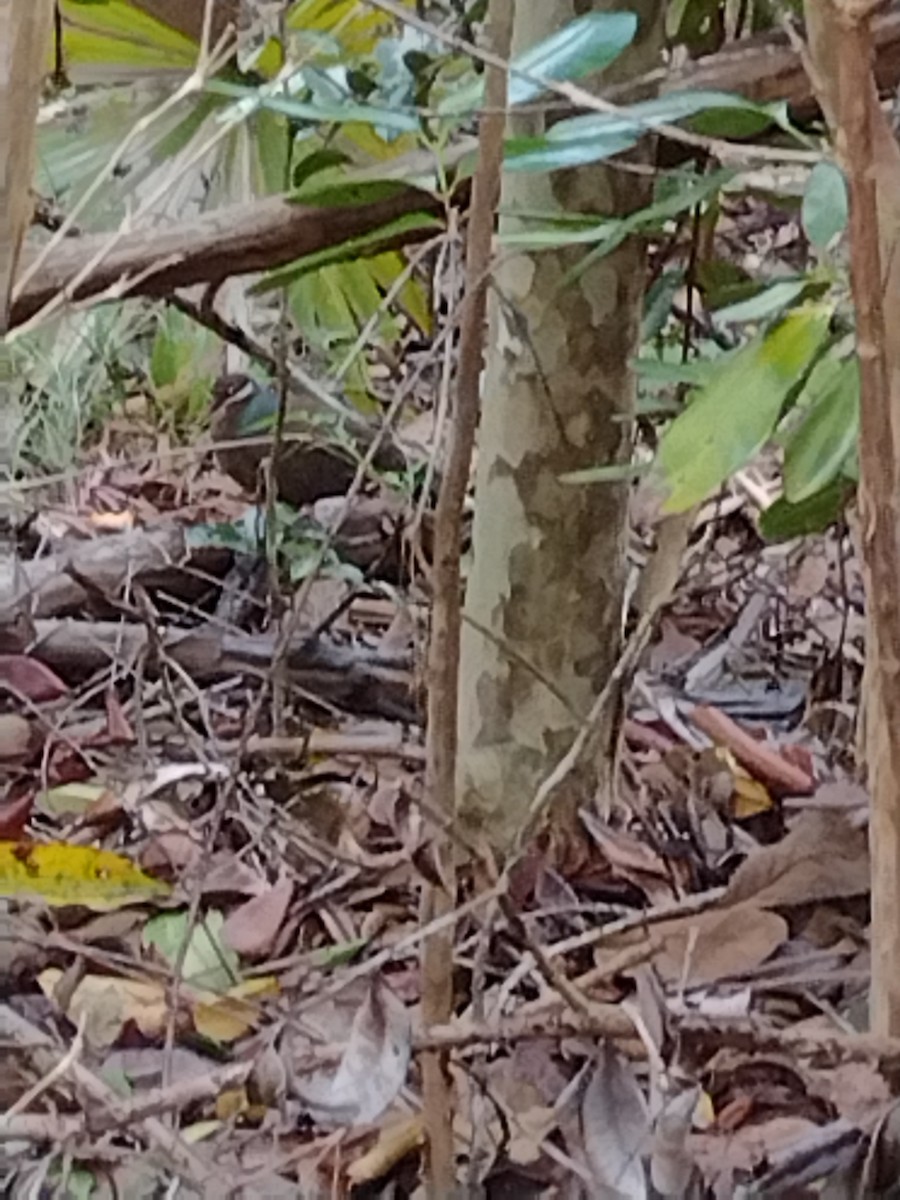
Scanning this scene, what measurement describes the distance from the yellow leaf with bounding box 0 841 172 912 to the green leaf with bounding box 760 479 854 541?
374mm

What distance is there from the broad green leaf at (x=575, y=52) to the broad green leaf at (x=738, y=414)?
0.51ft

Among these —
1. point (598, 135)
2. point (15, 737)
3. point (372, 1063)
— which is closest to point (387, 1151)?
point (372, 1063)

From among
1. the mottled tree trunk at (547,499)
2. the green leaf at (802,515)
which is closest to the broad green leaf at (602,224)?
the mottled tree trunk at (547,499)

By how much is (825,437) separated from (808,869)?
9.1 inches

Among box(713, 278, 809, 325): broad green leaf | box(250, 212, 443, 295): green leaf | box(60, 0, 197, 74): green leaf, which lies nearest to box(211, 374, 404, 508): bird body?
box(60, 0, 197, 74): green leaf

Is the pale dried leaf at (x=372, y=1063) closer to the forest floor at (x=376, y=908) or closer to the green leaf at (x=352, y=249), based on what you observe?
the forest floor at (x=376, y=908)

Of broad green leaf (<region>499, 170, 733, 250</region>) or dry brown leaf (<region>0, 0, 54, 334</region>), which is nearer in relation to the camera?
dry brown leaf (<region>0, 0, 54, 334</region>)

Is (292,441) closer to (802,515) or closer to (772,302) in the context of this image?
(802,515)

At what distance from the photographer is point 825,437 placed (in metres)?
0.70

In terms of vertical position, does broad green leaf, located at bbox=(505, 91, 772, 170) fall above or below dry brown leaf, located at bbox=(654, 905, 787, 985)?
above

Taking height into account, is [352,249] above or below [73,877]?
above

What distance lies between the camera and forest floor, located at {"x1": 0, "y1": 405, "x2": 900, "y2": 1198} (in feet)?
2.08

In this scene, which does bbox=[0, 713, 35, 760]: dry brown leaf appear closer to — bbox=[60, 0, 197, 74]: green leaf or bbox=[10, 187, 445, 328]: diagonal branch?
bbox=[10, 187, 445, 328]: diagonal branch

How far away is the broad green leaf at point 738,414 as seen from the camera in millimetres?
654
